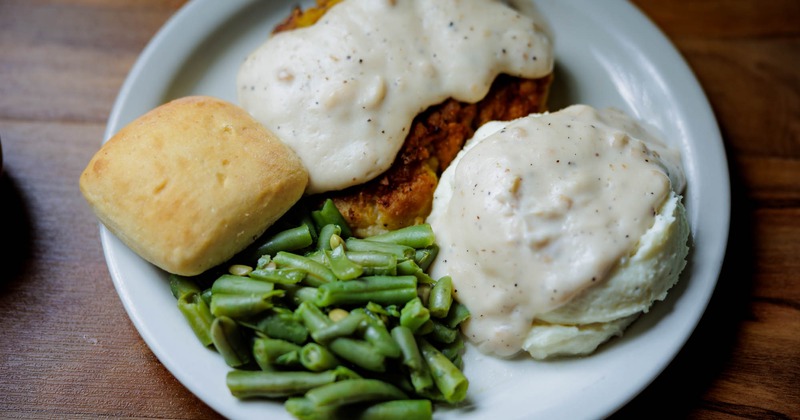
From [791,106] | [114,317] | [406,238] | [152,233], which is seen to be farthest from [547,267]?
[791,106]

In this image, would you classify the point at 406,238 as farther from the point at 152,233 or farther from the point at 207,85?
the point at 207,85

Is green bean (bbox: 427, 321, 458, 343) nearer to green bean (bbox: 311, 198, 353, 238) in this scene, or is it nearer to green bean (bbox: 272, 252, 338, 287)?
green bean (bbox: 272, 252, 338, 287)

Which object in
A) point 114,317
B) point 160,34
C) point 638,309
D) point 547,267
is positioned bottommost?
point 114,317

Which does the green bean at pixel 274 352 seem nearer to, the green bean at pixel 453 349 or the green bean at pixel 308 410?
the green bean at pixel 308 410

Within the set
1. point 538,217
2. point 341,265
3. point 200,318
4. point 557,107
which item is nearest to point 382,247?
point 341,265

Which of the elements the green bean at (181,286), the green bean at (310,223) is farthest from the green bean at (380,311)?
the green bean at (181,286)

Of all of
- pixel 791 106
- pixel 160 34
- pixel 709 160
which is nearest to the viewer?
pixel 709 160
